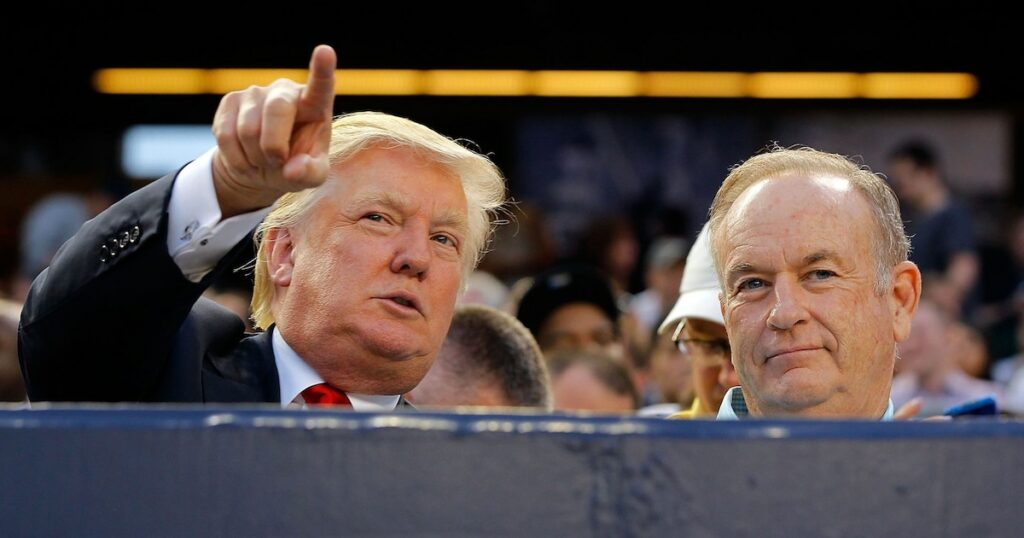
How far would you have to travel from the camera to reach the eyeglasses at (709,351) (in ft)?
10.1

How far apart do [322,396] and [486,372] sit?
0.97 metres

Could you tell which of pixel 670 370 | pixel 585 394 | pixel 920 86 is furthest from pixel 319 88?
pixel 920 86

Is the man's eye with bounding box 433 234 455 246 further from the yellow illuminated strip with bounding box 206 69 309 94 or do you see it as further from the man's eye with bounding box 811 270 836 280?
the yellow illuminated strip with bounding box 206 69 309 94

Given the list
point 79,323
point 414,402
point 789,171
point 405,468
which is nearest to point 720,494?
point 405,468

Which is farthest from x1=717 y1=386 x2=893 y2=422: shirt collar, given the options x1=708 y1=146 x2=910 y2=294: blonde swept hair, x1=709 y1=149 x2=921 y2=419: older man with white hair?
x1=708 y1=146 x2=910 y2=294: blonde swept hair

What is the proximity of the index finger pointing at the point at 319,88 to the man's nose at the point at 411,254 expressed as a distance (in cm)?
60

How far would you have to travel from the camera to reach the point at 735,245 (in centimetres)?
233

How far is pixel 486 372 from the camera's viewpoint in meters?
3.26

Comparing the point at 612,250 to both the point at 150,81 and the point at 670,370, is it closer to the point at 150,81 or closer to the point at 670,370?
the point at 150,81

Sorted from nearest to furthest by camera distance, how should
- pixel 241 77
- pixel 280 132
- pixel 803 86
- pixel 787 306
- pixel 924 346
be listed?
pixel 280 132 → pixel 787 306 → pixel 924 346 → pixel 241 77 → pixel 803 86

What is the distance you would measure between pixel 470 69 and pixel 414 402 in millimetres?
5476

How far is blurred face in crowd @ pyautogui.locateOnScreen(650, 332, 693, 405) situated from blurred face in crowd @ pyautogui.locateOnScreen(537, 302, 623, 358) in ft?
0.64

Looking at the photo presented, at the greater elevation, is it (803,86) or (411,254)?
(803,86)

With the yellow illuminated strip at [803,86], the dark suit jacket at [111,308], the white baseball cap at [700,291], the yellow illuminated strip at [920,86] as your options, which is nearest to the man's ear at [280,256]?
the dark suit jacket at [111,308]
